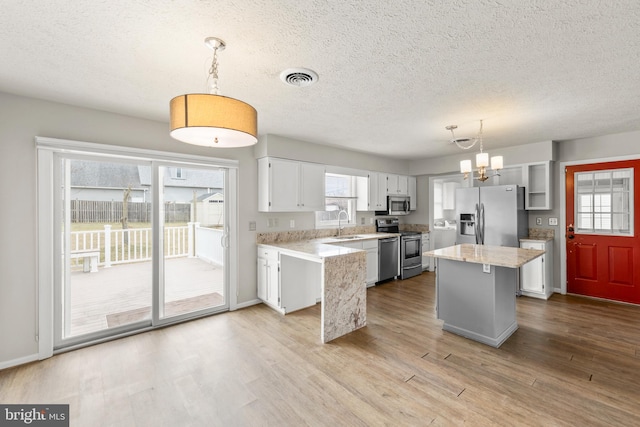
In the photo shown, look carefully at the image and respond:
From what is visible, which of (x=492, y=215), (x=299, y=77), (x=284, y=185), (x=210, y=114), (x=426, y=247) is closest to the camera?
(x=210, y=114)

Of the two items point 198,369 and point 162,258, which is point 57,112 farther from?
point 198,369

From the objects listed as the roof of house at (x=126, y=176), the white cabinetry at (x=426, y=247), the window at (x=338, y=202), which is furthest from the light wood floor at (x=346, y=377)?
the white cabinetry at (x=426, y=247)

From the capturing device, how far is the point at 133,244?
328cm

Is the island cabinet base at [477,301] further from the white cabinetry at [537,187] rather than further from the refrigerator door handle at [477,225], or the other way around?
the white cabinetry at [537,187]

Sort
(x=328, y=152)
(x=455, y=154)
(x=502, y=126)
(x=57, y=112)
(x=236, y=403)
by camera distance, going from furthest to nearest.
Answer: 1. (x=455, y=154)
2. (x=328, y=152)
3. (x=502, y=126)
4. (x=57, y=112)
5. (x=236, y=403)

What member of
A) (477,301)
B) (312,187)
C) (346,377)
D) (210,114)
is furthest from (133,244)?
(477,301)

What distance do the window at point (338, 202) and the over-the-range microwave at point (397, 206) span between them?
0.76m

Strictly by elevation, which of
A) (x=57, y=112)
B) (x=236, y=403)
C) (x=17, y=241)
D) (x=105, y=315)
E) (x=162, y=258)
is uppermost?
(x=57, y=112)

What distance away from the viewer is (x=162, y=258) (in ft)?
11.1

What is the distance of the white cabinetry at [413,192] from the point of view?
249 inches

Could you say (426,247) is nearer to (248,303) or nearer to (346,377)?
(248,303)

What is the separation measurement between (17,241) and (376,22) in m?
3.45

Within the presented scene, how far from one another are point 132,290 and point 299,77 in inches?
117

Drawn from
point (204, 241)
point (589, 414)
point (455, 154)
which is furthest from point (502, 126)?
point (204, 241)
